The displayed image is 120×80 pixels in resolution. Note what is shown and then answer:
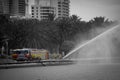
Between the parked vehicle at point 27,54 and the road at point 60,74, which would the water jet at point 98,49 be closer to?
the parked vehicle at point 27,54

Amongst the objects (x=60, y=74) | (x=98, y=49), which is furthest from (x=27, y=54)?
(x=60, y=74)

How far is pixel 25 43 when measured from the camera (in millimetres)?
123375

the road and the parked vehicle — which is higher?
the parked vehicle

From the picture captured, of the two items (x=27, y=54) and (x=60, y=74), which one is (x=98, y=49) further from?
(x=60, y=74)

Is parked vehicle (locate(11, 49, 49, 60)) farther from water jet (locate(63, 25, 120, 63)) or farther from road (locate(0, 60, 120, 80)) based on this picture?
road (locate(0, 60, 120, 80))

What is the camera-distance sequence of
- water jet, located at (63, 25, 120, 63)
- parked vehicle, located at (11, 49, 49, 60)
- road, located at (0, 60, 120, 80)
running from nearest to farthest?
road, located at (0, 60, 120, 80) → parked vehicle, located at (11, 49, 49, 60) → water jet, located at (63, 25, 120, 63)

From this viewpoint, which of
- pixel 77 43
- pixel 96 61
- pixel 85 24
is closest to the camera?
pixel 96 61

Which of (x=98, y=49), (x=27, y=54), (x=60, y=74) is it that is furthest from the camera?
(x=98, y=49)

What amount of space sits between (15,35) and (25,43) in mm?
5169

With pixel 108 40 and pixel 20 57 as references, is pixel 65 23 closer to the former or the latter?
pixel 108 40

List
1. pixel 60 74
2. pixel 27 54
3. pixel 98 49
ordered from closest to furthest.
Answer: pixel 60 74
pixel 27 54
pixel 98 49

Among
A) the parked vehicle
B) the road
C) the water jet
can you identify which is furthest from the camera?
the water jet

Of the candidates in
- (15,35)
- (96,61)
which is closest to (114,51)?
(15,35)

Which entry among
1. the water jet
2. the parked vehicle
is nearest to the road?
the water jet
